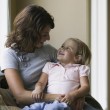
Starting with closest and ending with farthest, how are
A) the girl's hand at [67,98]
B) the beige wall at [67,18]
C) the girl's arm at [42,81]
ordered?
the girl's hand at [67,98] → the girl's arm at [42,81] → the beige wall at [67,18]

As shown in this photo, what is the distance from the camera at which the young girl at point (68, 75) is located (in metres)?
1.54

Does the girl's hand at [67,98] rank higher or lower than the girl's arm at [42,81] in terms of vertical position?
lower

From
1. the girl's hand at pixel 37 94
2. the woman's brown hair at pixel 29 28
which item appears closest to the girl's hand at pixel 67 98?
the girl's hand at pixel 37 94

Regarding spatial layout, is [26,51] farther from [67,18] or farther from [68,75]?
[67,18]

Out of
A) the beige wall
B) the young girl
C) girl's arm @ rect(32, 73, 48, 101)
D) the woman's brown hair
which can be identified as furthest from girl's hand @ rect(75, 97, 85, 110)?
the beige wall

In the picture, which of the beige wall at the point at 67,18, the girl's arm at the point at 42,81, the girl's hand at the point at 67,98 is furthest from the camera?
the beige wall at the point at 67,18

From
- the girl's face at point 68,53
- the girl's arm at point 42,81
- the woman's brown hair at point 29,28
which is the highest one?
the woman's brown hair at point 29,28

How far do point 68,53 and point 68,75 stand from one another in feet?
0.51

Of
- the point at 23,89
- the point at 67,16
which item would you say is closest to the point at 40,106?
the point at 23,89

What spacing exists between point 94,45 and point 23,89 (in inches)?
50.6

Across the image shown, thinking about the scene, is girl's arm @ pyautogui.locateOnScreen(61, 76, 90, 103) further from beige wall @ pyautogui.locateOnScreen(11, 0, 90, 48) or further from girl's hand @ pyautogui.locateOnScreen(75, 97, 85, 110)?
beige wall @ pyautogui.locateOnScreen(11, 0, 90, 48)

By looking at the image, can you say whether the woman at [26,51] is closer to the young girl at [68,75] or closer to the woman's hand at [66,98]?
the young girl at [68,75]

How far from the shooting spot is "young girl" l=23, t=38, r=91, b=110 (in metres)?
1.54

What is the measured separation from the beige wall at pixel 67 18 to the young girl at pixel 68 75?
817 millimetres
